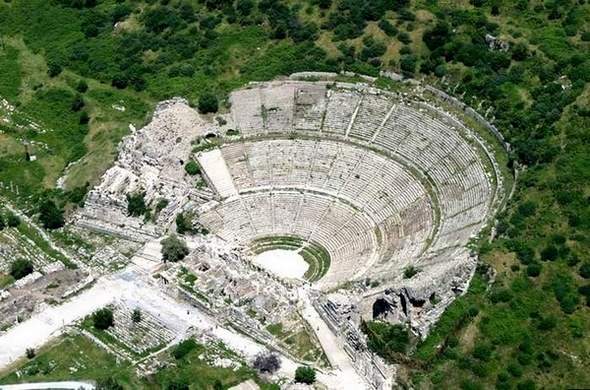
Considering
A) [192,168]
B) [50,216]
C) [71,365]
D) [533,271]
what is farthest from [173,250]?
[533,271]

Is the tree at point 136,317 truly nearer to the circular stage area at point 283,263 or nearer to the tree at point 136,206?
the circular stage area at point 283,263

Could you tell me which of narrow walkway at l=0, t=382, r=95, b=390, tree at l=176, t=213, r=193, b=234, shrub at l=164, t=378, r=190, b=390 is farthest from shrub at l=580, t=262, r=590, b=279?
narrow walkway at l=0, t=382, r=95, b=390

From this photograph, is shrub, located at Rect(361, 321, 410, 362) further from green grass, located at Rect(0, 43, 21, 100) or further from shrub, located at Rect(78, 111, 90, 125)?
green grass, located at Rect(0, 43, 21, 100)

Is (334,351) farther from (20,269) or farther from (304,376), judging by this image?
(20,269)

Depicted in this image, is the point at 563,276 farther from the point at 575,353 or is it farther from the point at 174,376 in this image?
the point at 174,376

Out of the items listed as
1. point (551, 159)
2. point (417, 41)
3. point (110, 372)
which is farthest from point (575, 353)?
point (417, 41)

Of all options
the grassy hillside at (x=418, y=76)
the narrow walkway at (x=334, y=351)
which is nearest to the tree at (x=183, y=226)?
the grassy hillside at (x=418, y=76)
